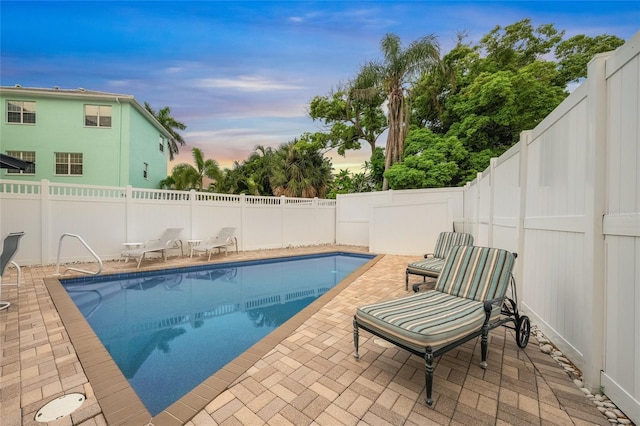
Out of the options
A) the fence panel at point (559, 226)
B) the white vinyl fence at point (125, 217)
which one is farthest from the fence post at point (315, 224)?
the fence panel at point (559, 226)

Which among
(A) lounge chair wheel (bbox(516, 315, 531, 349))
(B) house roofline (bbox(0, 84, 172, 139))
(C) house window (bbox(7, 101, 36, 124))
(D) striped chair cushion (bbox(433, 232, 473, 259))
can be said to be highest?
(B) house roofline (bbox(0, 84, 172, 139))

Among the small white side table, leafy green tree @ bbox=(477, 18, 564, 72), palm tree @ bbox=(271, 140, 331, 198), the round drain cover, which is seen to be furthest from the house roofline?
leafy green tree @ bbox=(477, 18, 564, 72)

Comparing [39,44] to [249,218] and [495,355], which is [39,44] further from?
[495,355]

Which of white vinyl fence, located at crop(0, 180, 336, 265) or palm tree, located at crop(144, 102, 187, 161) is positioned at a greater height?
palm tree, located at crop(144, 102, 187, 161)

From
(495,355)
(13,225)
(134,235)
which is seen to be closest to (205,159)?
(134,235)

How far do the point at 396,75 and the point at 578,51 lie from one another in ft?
36.7

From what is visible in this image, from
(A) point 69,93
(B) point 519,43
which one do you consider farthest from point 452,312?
(B) point 519,43

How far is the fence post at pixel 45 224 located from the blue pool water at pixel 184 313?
81.4 inches

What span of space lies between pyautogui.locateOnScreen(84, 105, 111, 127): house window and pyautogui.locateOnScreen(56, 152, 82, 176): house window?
1.72 meters

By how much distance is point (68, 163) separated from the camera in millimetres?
13070

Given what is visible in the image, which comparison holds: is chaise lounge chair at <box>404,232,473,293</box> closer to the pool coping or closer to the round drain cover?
the pool coping

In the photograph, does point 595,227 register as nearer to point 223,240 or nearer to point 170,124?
point 223,240

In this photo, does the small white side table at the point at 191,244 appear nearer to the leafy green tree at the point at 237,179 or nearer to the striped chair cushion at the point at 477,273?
Answer: the striped chair cushion at the point at 477,273

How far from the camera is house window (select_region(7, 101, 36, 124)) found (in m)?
12.6
